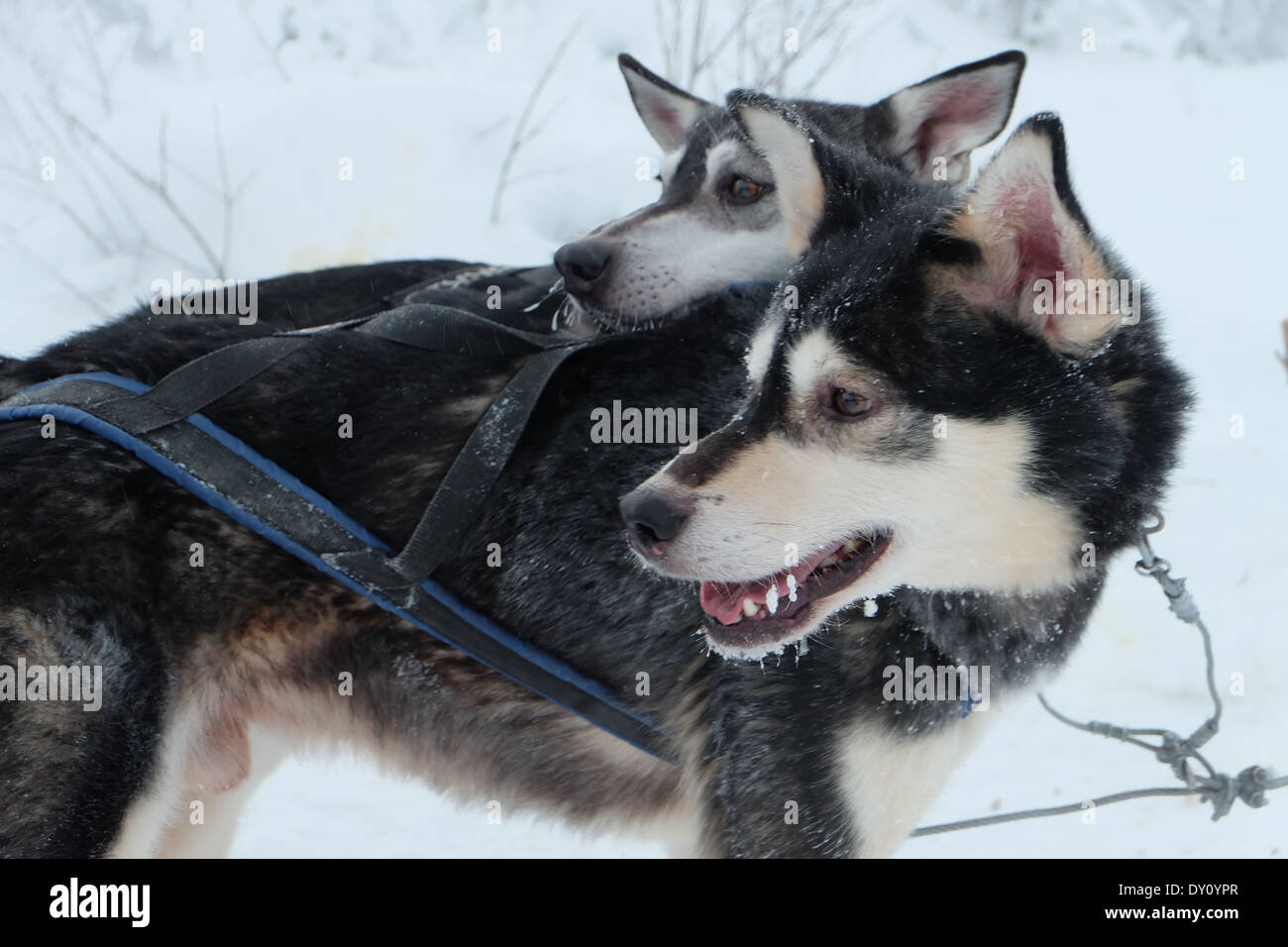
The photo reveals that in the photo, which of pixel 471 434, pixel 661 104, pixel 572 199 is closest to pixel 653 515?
pixel 471 434

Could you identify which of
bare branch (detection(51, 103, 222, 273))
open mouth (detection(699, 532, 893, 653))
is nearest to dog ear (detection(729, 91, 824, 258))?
open mouth (detection(699, 532, 893, 653))

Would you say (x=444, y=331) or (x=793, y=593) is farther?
(x=444, y=331)

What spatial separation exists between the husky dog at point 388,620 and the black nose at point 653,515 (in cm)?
31

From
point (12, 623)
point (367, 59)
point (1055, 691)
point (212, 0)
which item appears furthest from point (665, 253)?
point (212, 0)

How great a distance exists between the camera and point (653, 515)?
158 cm

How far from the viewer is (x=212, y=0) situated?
7617 mm

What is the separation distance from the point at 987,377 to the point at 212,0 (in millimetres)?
7728

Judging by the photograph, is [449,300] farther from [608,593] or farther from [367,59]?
[367,59]

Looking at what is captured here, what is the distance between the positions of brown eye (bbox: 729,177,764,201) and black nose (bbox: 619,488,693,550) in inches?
43.8

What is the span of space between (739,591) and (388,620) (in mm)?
651

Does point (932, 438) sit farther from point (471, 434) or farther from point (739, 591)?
point (471, 434)

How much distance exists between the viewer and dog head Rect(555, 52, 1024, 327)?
226 centimetres

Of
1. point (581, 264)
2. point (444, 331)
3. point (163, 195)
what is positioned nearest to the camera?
point (444, 331)

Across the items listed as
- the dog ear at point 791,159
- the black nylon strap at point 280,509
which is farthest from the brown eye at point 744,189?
the black nylon strap at point 280,509
